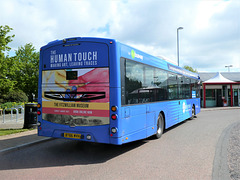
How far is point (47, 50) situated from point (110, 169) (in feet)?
12.9

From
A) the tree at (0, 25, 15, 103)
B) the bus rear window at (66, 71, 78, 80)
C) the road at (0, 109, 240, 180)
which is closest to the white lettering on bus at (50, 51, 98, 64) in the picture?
the bus rear window at (66, 71, 78, 80)

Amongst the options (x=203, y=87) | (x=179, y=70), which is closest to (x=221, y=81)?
(x=203, y=87)

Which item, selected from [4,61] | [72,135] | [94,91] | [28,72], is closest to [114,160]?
[72,135]

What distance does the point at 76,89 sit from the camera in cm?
594

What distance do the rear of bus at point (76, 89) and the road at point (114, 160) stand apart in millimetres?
649

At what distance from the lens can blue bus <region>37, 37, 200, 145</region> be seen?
18.2ft

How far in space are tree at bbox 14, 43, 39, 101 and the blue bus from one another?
134 ft

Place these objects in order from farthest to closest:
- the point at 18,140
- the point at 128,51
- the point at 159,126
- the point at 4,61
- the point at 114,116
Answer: the point at 4,61, the point at 159,126, the point at 18,140, the point at 128,51, the point at 114,116

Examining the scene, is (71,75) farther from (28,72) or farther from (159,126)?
(28,72)

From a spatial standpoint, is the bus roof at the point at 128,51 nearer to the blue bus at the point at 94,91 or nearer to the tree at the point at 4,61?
the blue bus at the point at 94,91

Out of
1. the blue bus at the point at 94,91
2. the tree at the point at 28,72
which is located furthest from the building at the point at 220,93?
the tree at the point at 28,72

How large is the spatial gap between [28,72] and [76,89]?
45.2 meters

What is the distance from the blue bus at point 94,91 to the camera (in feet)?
18.2

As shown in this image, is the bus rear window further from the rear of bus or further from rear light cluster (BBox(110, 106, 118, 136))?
rear light cluster (BBox(110, 106, 118, 136))
